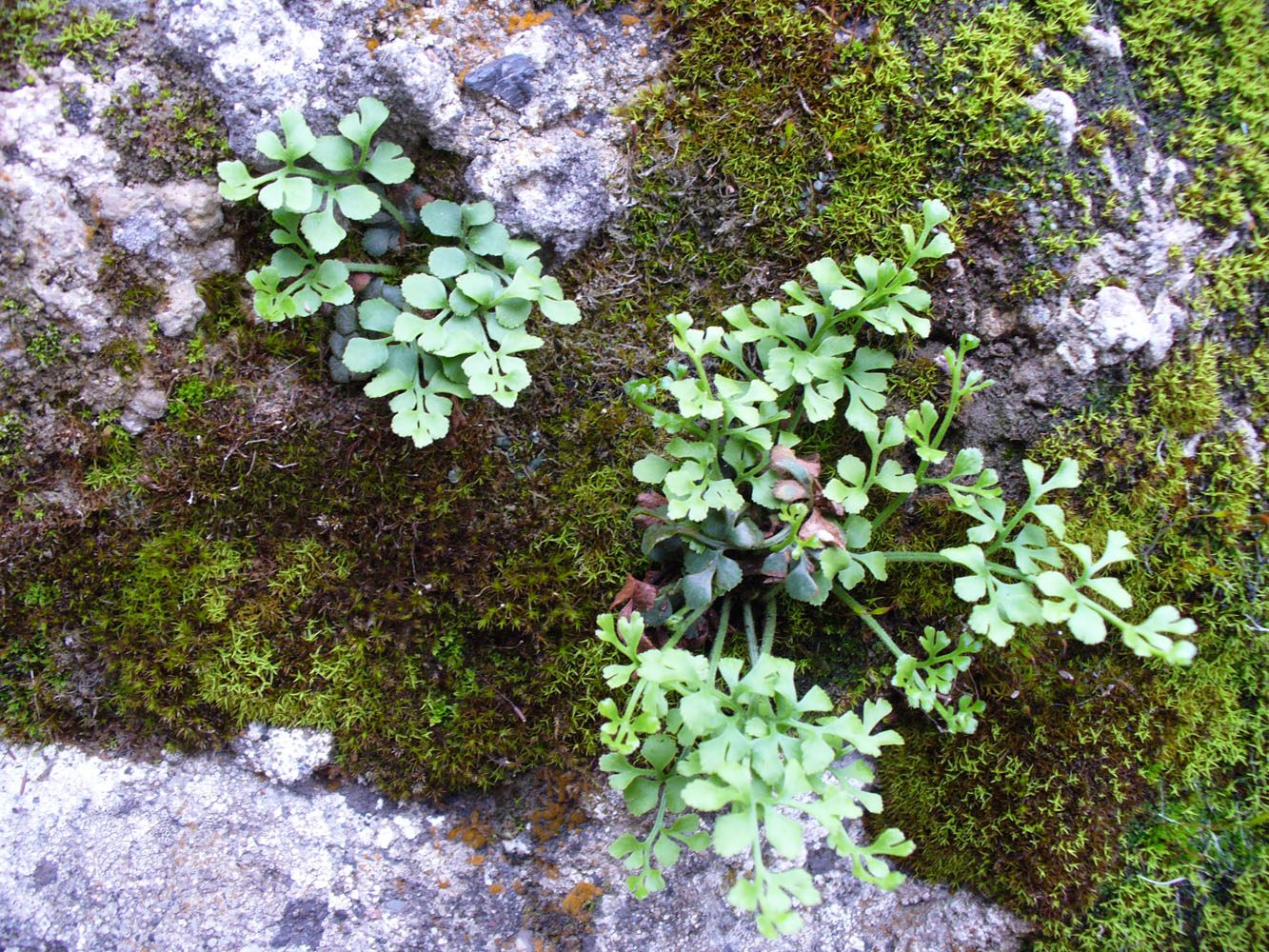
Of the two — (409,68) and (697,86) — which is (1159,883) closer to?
(697,86)

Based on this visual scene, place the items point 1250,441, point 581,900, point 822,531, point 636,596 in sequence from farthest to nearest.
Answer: point 1250,441 → point 581,900 → point 636,596 → point 822,531

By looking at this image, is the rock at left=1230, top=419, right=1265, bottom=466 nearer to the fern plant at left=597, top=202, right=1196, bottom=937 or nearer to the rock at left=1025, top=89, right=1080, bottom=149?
the fern plant at left=597, top=202, right=1196, bottom=937

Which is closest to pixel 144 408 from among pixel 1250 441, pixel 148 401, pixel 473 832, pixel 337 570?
pixel 148 401

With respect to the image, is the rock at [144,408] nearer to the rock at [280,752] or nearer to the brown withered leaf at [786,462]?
the rock at [280,752]

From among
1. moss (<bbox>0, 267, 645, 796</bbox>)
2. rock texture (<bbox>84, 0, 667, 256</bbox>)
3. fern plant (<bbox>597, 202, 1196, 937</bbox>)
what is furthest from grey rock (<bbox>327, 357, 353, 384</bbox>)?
fern plant (<bbox>597, 202, 1196, 937</bbox>)

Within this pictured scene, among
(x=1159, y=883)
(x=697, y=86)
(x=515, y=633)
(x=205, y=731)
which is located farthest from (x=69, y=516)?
(x=1159, y=883)

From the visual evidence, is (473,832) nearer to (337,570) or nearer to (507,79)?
(337,570)
